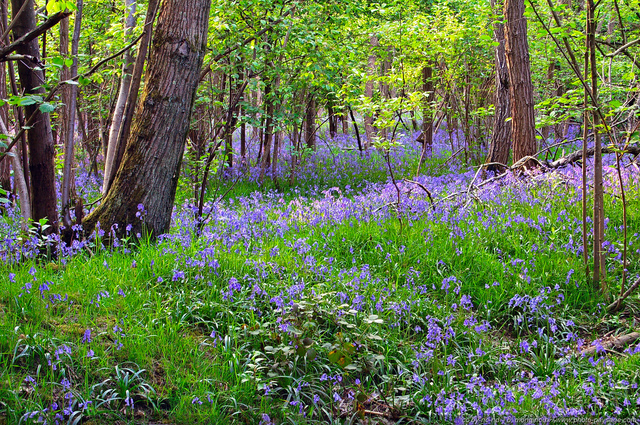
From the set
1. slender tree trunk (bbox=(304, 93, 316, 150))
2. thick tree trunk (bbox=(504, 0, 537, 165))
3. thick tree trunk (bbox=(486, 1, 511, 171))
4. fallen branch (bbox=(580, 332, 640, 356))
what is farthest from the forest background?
slender tree trunk (bbox=(304, 93, 316, 150))

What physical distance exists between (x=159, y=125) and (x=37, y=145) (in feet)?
3.50

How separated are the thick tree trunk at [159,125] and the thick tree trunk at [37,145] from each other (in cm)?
41

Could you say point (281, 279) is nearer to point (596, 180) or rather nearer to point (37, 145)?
point (37, 145)

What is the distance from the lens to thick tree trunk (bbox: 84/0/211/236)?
14.9 feet

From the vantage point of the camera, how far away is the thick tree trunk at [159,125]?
455cm

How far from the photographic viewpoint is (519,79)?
8.21 meters

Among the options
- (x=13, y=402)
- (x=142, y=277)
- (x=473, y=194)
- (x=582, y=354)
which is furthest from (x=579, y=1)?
(x=13, y=402)

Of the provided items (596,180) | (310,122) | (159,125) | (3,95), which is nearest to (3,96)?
(3,95)

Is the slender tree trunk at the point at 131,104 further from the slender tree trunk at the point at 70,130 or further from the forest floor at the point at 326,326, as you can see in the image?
the forest floor at the point at 326,326

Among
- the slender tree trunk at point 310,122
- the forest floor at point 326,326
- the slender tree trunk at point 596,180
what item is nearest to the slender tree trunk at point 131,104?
the forest floor at point 326,326

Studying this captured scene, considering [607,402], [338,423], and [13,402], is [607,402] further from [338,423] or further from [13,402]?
[13,402]

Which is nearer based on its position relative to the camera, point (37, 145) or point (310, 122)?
point (37, 145)

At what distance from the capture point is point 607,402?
286cm

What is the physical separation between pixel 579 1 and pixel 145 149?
1821cm
